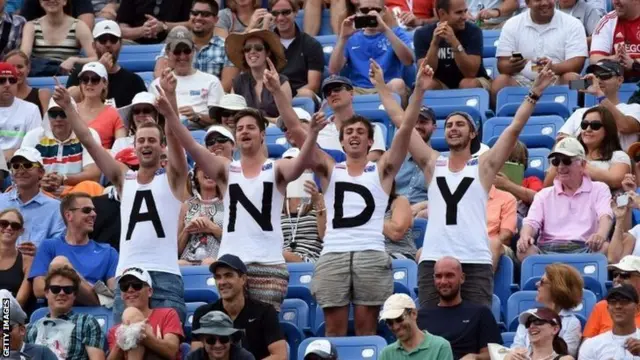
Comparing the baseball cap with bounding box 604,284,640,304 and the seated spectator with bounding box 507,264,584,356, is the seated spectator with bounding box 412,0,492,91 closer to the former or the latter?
the seated spectator with bounding box 507,264,584,356

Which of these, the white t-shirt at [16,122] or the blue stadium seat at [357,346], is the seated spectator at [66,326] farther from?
the white t-shirt at [16,122]

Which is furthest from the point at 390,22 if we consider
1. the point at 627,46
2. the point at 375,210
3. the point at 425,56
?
the point at 375,210

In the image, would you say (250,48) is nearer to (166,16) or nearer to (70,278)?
(166,16)

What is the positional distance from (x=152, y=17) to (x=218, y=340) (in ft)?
21.4

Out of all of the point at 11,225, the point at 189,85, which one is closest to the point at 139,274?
the point at 11,225

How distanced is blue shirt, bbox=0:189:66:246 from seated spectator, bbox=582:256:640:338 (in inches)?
153

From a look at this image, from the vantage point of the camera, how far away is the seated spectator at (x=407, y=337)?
37.5 feet

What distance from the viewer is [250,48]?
1534 cm

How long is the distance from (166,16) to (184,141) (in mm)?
5260

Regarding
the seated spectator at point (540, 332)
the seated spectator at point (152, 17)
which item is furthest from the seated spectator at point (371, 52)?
the seated spectator at point (540, 332)

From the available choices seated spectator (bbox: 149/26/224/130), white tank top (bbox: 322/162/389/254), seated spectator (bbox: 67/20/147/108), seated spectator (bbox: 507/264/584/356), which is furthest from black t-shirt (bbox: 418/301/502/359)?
seated spectator (bbox: 67/20/147/108)

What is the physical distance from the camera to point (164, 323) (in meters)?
12.1

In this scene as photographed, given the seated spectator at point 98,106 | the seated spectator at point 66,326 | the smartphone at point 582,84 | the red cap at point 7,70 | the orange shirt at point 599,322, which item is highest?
the smartphone at point 582,84

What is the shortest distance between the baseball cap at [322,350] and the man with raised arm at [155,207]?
1187 millimetres
